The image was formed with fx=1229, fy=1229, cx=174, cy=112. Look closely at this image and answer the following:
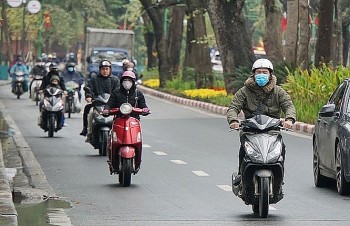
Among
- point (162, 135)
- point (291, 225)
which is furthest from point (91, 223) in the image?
point (162, 135)

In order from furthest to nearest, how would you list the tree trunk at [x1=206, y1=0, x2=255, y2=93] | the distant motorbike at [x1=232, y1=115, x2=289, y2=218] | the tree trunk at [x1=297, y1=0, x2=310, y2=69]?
the tree trunk at [x1=206, y1=0, x2=255, y2=93] < the tree trunk at [x1=297, y1=0, x2=310, y2=69] < the distant motorbike at [x1=232, y1=115, x2=289, y2=218]

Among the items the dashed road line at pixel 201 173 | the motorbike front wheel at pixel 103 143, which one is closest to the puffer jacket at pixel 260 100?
the dashed road line at pixel 201 173

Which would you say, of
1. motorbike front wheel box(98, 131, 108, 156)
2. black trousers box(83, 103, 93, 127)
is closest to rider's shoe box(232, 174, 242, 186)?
motorbike front wheel box(98, 131, 108, 156)

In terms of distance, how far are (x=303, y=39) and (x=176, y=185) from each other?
20916mm

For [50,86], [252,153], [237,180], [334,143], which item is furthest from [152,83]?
[252,153]

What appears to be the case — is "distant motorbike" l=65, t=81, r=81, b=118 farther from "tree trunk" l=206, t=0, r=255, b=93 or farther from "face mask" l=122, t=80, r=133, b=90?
"face mask" l=122, t=80, r=133, b=90

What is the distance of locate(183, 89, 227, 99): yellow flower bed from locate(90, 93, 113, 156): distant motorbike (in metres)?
19.9

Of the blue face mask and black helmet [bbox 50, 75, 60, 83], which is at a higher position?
the blue face mask

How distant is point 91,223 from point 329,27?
815 inches

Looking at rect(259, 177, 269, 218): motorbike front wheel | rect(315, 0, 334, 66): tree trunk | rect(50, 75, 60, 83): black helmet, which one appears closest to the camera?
rect(259, 177, 269, 218): motorbike front wheel

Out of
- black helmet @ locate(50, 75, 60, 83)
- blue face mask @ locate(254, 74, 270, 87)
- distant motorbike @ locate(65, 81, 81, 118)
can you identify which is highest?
blue face mask @ locate(254, 74, 270, 87)

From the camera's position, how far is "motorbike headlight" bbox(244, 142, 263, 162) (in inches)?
475

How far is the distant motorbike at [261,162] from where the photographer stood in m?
12.1

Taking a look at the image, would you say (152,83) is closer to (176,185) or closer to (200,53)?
(200,53)
